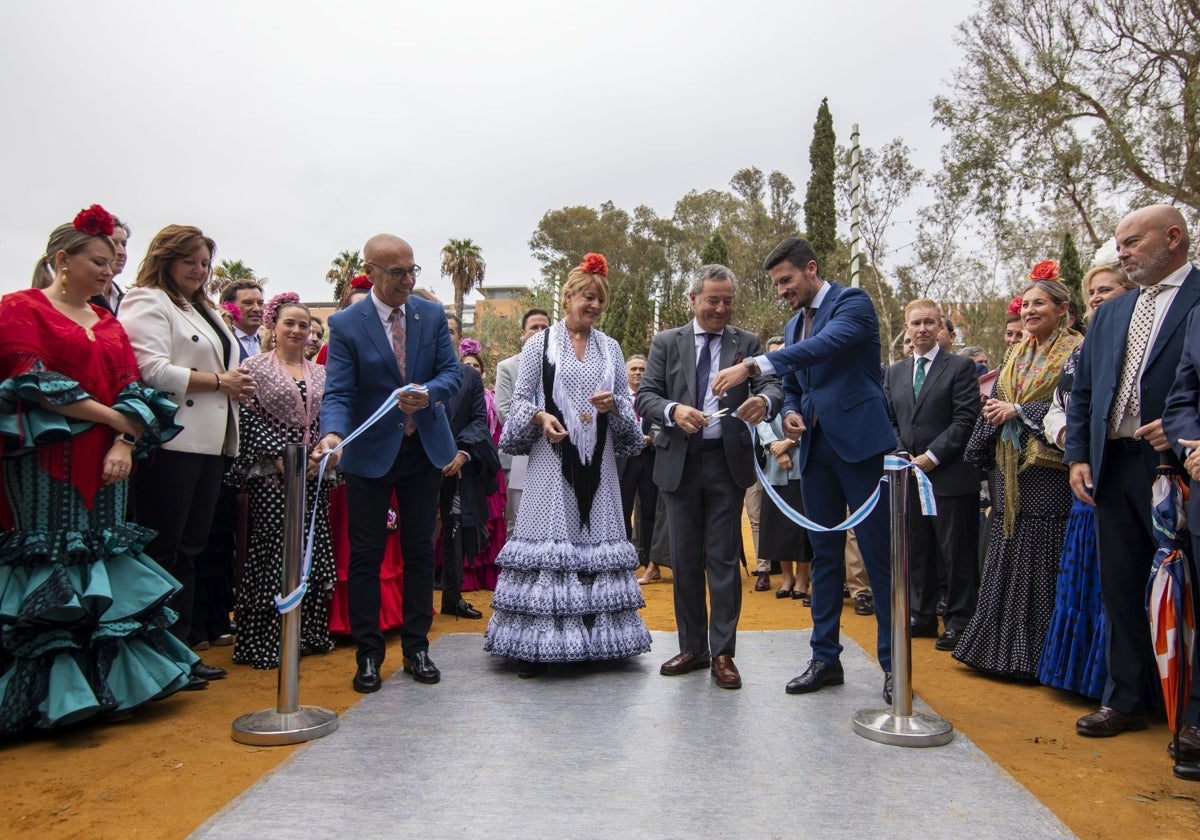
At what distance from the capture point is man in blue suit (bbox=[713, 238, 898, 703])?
13.3ft

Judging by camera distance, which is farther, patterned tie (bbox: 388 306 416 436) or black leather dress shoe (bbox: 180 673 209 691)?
patterned tie (bbox: 388 306 416 436)

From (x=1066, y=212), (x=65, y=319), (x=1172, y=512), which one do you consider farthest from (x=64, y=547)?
(x=1066, y=212)

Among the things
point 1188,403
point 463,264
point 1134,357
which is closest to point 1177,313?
point 1134,357

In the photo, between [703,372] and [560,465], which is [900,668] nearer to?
[703,372]

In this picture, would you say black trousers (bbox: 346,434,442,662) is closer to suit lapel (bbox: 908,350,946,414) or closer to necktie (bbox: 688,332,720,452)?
necktie (bbox: 688,332,720,452)

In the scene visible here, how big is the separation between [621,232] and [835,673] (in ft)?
136

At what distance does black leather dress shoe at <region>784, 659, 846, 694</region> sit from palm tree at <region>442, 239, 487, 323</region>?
139 ft

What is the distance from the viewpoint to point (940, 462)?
17.4 ft

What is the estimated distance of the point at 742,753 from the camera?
3.33 meters

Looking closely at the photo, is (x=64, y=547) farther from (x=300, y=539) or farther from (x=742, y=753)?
(x=742, y=753)

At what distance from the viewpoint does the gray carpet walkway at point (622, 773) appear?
269 cm

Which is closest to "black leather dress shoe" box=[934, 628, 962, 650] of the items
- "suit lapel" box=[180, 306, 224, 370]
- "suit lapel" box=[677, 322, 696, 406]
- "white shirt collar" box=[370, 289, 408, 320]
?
"suit lapel" box=[677, 322, 696, 406]

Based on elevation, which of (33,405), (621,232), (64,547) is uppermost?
(621,232)

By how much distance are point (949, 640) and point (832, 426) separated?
2.04m
